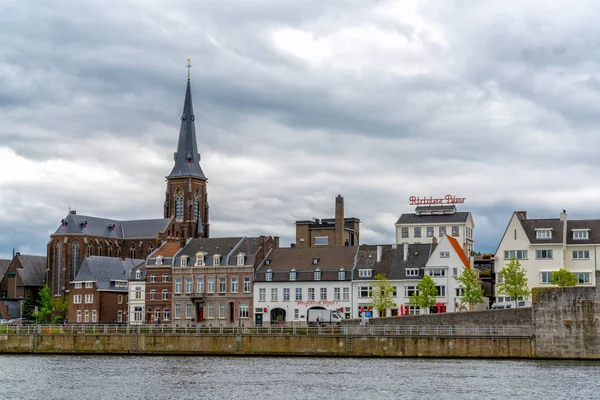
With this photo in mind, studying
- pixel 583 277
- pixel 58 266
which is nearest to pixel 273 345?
pixel 583 277

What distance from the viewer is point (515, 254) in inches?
4611

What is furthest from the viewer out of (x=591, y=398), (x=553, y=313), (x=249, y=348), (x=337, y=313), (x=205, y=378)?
(x=337, y=313)

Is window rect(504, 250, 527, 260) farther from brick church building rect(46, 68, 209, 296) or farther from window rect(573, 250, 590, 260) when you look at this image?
brick church building rect(46, 68, 209, 296)

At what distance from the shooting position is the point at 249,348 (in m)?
92.9

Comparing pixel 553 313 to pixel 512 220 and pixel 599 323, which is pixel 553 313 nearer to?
pixel 599 323

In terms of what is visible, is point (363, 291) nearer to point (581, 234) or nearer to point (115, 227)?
point (581, 234)

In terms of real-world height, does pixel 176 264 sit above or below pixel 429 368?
above

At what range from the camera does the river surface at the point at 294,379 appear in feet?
206

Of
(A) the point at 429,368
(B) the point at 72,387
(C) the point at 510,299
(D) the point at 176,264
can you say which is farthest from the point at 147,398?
(D) the point at 176,264

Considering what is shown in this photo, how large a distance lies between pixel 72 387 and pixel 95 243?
380 ft

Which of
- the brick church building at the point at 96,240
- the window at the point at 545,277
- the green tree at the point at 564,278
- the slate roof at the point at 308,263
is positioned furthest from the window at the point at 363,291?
the brick church building at the point at 96,240

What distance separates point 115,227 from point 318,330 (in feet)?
335

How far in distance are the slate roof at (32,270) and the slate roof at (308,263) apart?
223 feet

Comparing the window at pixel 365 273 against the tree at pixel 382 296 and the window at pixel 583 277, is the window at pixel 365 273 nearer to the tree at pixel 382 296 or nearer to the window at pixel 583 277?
the tree at pixel 382 296
